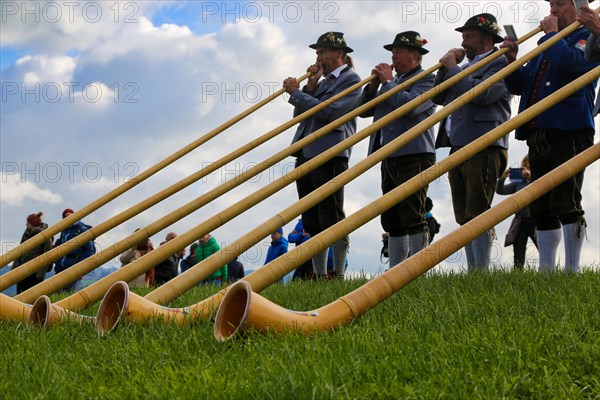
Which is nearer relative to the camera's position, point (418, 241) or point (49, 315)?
point (49, 315)

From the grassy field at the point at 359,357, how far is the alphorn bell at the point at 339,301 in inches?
3.1

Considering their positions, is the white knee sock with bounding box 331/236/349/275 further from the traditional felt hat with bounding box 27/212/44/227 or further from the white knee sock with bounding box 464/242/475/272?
the traditional felt hat with bounding box 27/212/44/227

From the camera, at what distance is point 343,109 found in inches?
285

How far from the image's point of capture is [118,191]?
6.72 m

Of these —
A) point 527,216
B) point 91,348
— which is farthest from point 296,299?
point 527,216

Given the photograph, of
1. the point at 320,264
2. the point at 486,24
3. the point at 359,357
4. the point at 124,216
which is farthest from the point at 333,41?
the point at 359,357

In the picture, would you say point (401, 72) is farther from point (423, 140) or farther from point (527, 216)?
point (527, 216)

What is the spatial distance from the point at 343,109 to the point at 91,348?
13.7 ft

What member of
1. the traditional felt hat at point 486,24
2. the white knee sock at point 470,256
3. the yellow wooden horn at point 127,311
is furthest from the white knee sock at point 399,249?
Result: the yellow wooden horn at point 127,311

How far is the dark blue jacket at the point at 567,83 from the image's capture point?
17.7ft

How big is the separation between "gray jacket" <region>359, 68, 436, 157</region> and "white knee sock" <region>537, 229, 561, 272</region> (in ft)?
4.43

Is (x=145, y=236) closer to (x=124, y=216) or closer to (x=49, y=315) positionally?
(x=124, y=216)

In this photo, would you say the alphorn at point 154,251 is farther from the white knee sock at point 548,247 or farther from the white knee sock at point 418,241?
the white knee sock at point 548,247

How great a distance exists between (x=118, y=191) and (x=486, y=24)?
3443 millimetres
